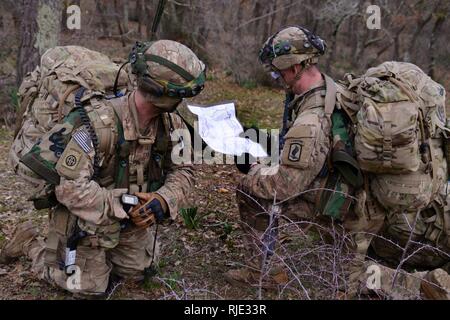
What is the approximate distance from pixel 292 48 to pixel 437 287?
1.85 meters

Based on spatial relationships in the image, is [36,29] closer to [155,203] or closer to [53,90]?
[53,90]

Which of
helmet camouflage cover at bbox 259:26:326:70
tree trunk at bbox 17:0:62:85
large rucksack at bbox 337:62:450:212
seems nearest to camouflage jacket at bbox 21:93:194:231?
helmet camouflage cover at bbox 259:26:326:70

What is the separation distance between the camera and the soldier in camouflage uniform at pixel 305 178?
3.56 m

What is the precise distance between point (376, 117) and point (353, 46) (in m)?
15.2

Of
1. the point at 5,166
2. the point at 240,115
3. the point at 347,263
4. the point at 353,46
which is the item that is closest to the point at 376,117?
the point at 347,263

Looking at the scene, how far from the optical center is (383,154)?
3.40 metres

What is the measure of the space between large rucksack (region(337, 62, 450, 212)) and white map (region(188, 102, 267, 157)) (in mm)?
743

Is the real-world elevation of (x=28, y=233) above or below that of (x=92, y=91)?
below

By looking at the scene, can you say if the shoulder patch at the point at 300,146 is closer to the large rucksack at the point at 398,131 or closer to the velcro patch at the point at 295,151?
the velcro patch at the point at 295,151

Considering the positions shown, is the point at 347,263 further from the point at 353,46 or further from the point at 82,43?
the point at 353,46

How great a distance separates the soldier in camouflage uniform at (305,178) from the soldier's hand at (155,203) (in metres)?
0.60

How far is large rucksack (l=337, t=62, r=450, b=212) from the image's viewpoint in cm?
336

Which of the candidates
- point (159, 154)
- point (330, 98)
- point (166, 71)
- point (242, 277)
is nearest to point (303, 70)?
point (330, 98)

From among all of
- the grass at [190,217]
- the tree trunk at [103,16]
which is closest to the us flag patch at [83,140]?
the grass at [190,217]
